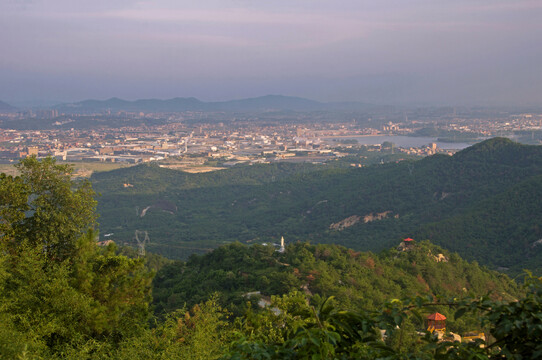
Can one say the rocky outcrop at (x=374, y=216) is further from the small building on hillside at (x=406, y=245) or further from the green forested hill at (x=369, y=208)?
the small building on hillside at (x=406, y=245)

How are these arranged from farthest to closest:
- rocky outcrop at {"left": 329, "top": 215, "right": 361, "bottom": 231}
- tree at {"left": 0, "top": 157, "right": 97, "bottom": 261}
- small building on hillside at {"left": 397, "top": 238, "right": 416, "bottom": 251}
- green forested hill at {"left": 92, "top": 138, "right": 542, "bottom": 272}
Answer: rocky outcrop at {"left": 329, "top": 215, "right": 361, "bottom": 231}, green forested hill at {"left": 92, "top": 138, "right": 542, "bottom": 272}, small building on hillside at {"left": 397, "top": 238, "right": 416, "bottom": 251}, tree at {"left": 0, "top": 157, "right": 97, "bottom": 261}

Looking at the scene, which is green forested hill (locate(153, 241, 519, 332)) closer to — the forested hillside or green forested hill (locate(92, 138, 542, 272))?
the forested hillside

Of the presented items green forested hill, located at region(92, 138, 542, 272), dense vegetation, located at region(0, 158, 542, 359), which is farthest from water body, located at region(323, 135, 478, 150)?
dense vegetation, located at region(0, 158, 542, 359)

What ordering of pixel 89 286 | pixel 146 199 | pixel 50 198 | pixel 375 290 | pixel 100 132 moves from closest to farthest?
pixel 89 286, pixel 50 198, pixel 375 290, pixel 146 199, pixel 100 132

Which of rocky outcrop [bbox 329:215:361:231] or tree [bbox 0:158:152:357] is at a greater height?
tree [bbox 0:158:152:357]

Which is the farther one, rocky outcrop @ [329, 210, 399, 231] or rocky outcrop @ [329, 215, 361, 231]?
rocky outcrop @ [329, 215, 361, 231]

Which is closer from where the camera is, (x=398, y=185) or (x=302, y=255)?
(x=302, y=255)

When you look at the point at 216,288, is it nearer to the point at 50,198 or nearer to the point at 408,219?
the point at 50,198

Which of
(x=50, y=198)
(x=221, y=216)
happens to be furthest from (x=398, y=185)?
(x=50, y=198)
